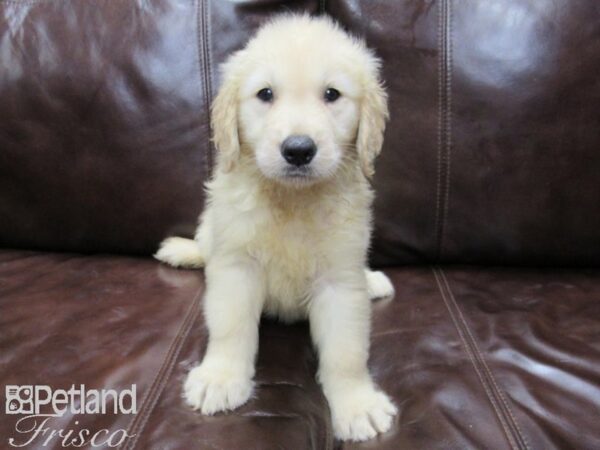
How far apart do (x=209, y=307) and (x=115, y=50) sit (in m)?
0.94

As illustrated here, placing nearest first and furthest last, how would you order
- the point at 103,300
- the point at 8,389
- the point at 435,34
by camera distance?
the point at 8,389, the point at 103,300, the point at 435,34

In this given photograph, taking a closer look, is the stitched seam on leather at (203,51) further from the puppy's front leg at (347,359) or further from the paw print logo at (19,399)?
the paw print logo at (19,399)

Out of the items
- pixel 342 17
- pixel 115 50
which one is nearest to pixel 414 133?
pixel 342 17

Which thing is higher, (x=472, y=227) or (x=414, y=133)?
(x=414, y=133)

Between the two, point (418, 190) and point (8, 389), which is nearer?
point (8, 389)

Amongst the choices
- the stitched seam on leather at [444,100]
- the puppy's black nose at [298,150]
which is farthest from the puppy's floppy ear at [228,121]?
the stitched seam on leather at [444,100]

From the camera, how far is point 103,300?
152 cm

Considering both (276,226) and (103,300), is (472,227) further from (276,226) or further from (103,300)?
(103,300)

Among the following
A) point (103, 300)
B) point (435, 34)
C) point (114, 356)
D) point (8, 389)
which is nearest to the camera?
point (8, 389)

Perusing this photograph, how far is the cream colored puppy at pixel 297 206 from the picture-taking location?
121 cm

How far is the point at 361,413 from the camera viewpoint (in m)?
1.15

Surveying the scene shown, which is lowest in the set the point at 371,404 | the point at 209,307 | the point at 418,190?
the point at 371,404
